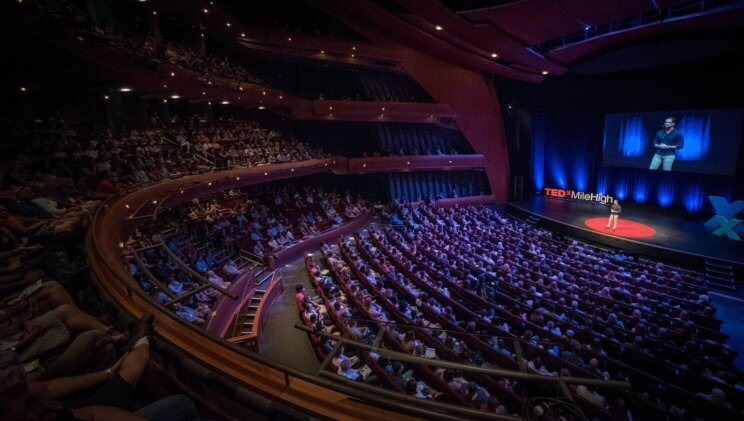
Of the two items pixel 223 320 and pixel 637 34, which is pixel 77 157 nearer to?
pixel 223 320

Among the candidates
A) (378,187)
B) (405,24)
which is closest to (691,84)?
(405,24)

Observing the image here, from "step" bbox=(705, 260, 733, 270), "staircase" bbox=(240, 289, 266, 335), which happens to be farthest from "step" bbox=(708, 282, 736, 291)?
"staircase" bbox=(240, 289, 266, 335)

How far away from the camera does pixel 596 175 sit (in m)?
20.4

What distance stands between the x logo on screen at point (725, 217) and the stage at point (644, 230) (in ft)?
1.33

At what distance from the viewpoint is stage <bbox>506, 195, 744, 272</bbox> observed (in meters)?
12.2

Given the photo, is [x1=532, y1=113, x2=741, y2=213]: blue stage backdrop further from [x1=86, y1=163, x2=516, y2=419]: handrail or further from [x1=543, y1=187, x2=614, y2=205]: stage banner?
[x1=86, y1=163, x2=516, y2=419]: handrail

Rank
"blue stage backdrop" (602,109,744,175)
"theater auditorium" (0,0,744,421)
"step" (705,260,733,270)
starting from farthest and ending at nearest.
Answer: "blue stage backdrop" (602,109,744,175), "step" (705,260,733,270), "theater auditorium" (0,0,744,421)

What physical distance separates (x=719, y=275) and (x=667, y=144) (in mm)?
8784

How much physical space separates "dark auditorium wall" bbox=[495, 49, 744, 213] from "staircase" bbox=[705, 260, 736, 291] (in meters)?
6.74

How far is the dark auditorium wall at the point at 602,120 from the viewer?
1557cm

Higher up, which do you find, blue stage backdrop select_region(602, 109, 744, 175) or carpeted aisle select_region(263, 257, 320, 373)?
blue stage backdrop select_region(602, 109, 744, 175)


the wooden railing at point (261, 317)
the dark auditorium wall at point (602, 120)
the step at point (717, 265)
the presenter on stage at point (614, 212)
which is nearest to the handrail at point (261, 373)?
the wooden railing at point (261, 317)

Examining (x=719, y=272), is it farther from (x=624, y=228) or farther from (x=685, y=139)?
(x=685, y=139)

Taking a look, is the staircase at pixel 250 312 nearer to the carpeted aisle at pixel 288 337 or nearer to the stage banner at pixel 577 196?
the carpeted aisle at pixel 288 337
